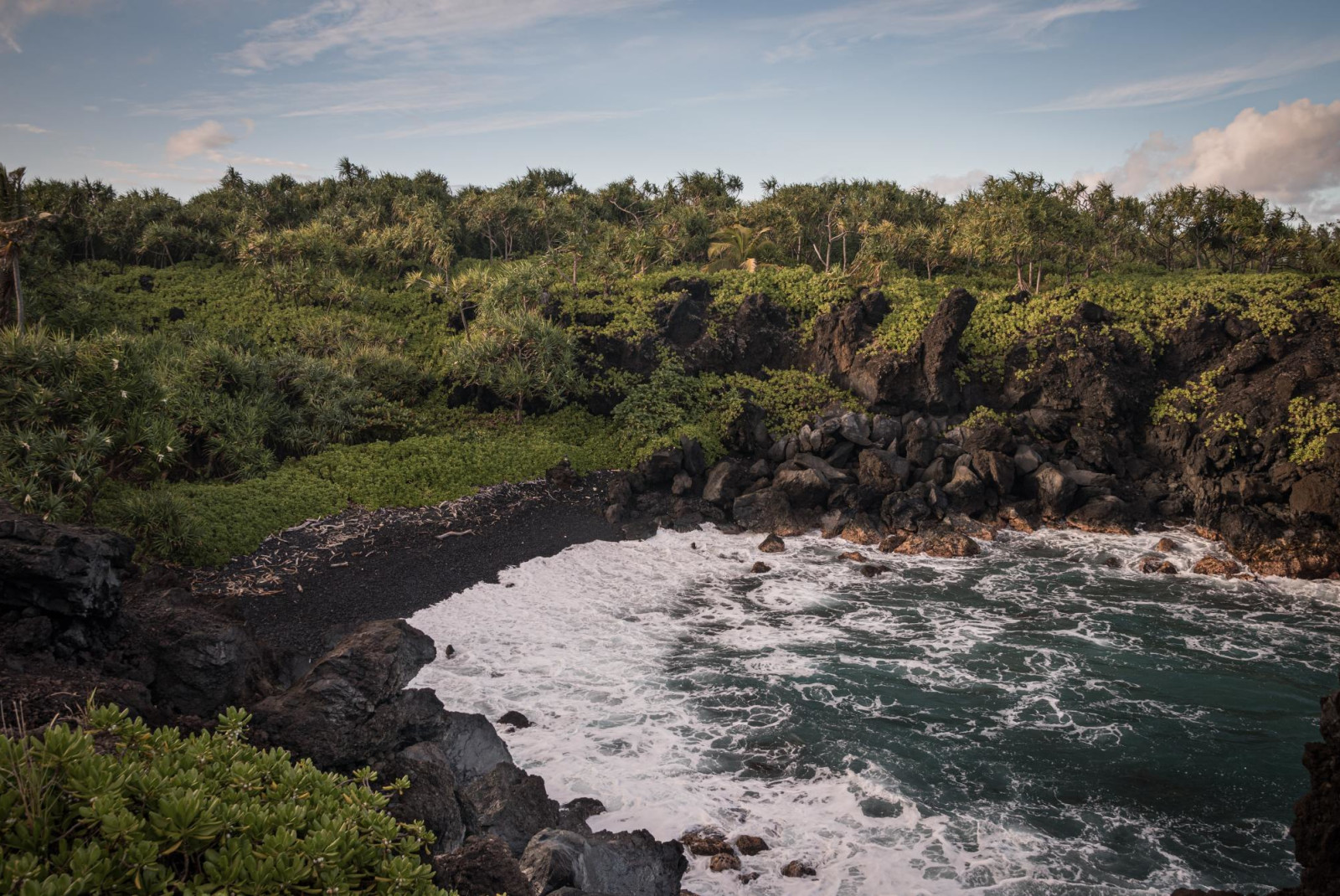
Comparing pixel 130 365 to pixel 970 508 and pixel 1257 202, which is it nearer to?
pixel 970 508

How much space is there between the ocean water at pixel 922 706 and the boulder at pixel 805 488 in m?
4.71

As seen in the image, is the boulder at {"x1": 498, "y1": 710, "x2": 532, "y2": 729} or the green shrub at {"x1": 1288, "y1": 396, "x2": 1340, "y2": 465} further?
the green shrub at {"x1": 1288, "y1": 396, "x2": 1340, "y2": 465}

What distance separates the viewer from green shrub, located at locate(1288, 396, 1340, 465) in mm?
30484

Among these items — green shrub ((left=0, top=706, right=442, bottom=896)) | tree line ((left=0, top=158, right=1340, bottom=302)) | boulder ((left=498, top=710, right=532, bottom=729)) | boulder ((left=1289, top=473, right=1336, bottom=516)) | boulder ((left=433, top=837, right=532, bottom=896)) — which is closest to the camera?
green shrub ((left=0, top=706, right=442, bottom=896))

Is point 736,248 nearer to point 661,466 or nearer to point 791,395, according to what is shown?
point 791,395

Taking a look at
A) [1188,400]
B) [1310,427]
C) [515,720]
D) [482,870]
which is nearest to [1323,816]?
[482,870]

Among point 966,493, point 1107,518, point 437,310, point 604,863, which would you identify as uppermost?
point 437,310

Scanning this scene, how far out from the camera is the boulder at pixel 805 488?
34.3 metres

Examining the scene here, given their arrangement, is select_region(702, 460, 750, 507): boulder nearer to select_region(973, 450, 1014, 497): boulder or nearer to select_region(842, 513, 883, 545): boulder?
select_region(842, 513, 883, 545): boulder

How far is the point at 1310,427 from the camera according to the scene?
1227 inches

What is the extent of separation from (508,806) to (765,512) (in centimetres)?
2151

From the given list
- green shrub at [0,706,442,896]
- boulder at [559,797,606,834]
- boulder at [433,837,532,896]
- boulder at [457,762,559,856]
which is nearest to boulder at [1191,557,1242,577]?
boulder at [559,797,606,834]

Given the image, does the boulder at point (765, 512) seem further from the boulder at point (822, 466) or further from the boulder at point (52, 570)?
the boulder at point (52, 570)

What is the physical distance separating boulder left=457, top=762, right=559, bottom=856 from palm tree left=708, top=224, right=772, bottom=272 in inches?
1802
